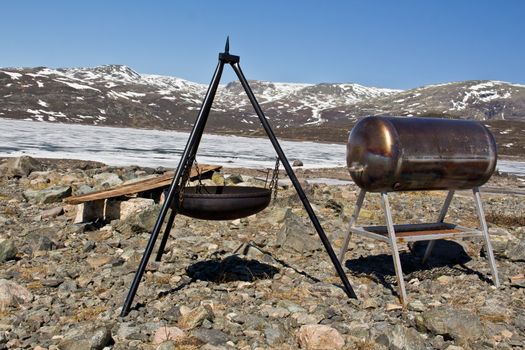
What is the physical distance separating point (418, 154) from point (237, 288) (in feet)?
10.1

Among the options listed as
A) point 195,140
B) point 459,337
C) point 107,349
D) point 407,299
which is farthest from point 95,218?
point 459,337

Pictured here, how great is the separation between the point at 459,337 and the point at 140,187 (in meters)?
7.44

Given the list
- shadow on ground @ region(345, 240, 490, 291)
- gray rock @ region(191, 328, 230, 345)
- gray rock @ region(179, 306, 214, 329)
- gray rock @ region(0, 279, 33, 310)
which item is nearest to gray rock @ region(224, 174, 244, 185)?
shadow on ground @ region(345, 240, 490, 291)

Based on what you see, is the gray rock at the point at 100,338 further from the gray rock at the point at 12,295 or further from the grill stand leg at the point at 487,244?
the grill stand leg at the point at 487,244

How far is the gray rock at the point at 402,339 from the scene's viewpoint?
5.01m

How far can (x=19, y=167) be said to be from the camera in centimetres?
1488

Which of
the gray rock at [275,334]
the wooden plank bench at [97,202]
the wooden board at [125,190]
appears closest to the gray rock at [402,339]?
the gray rock at [275,334]

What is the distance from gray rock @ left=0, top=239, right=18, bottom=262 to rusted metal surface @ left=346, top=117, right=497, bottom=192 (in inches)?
207

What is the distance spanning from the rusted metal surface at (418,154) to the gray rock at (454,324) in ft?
6.24

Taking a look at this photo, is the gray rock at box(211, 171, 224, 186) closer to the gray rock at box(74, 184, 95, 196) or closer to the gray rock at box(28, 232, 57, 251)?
the gray rock at box(74, 184, 95, 196)

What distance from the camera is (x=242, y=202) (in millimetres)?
6125

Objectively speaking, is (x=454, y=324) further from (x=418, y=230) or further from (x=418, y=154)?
(x=418, y=230)

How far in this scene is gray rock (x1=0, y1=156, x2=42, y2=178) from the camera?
47.8 feet

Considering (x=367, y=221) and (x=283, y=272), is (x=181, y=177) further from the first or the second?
(x=367, y=221)
